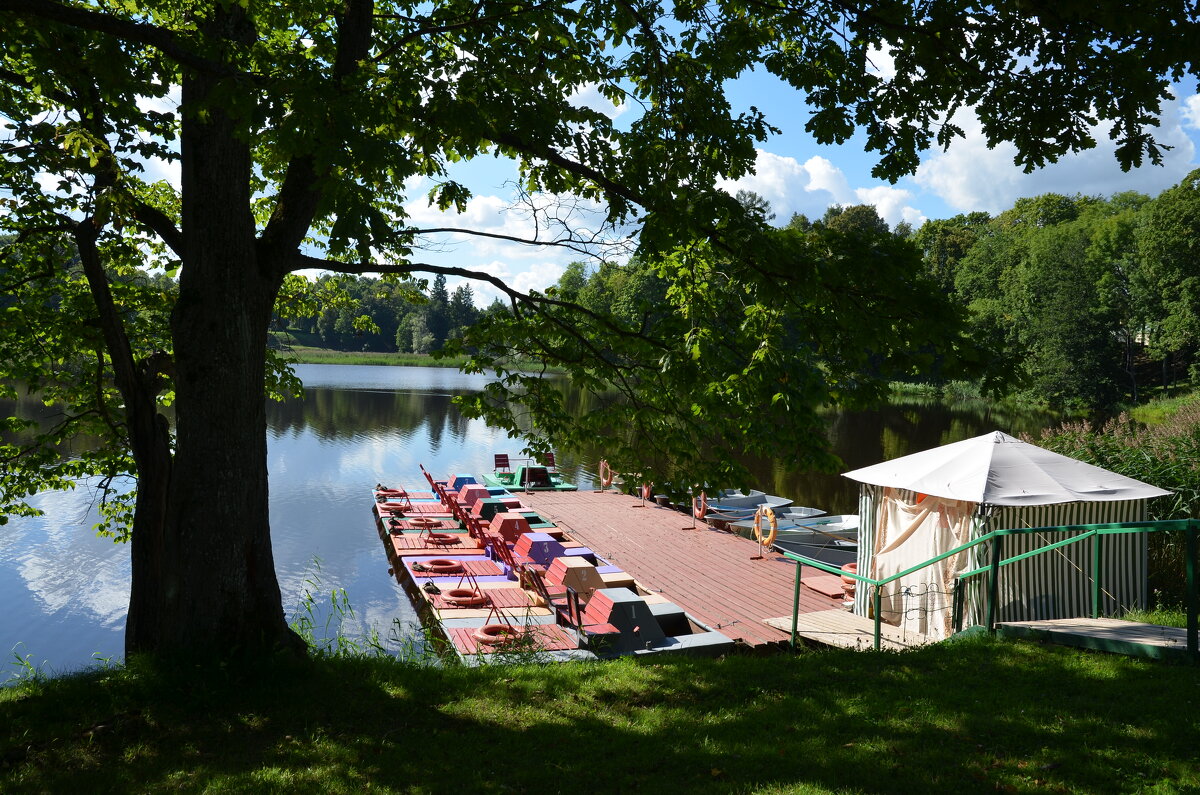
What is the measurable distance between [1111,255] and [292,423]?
5677 cm

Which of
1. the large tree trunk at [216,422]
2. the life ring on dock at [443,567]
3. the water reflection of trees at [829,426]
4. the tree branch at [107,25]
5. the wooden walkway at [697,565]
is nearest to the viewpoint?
the tree branch at [107,25]

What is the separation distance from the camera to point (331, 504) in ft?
78.2

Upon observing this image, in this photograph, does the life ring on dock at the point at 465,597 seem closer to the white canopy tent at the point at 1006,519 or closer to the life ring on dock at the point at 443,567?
the life ring on dock at the point at 443,567

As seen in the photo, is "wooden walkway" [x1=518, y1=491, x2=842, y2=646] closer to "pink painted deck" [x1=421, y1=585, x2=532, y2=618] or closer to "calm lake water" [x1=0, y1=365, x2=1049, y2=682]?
"pink painted deck" [x1=421, y1=585, x2=532, y2=618]

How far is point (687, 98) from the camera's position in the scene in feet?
21.7

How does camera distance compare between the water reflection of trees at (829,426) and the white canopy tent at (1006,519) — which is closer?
the white canopy tent at (1006,519)

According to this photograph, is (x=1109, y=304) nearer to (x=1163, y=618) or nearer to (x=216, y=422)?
(x=1163, y=618)

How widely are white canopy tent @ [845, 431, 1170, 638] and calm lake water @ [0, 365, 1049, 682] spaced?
17.2ft

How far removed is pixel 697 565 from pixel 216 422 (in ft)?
39.6

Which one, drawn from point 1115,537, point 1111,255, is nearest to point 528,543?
point 1115,537

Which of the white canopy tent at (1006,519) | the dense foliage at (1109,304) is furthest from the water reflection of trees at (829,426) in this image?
the white canopy tent at (1006,519)

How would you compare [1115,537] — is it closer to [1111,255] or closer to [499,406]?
[499,406]

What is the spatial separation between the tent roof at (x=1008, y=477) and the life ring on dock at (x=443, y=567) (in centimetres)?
799

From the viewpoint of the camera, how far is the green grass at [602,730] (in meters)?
4.19
